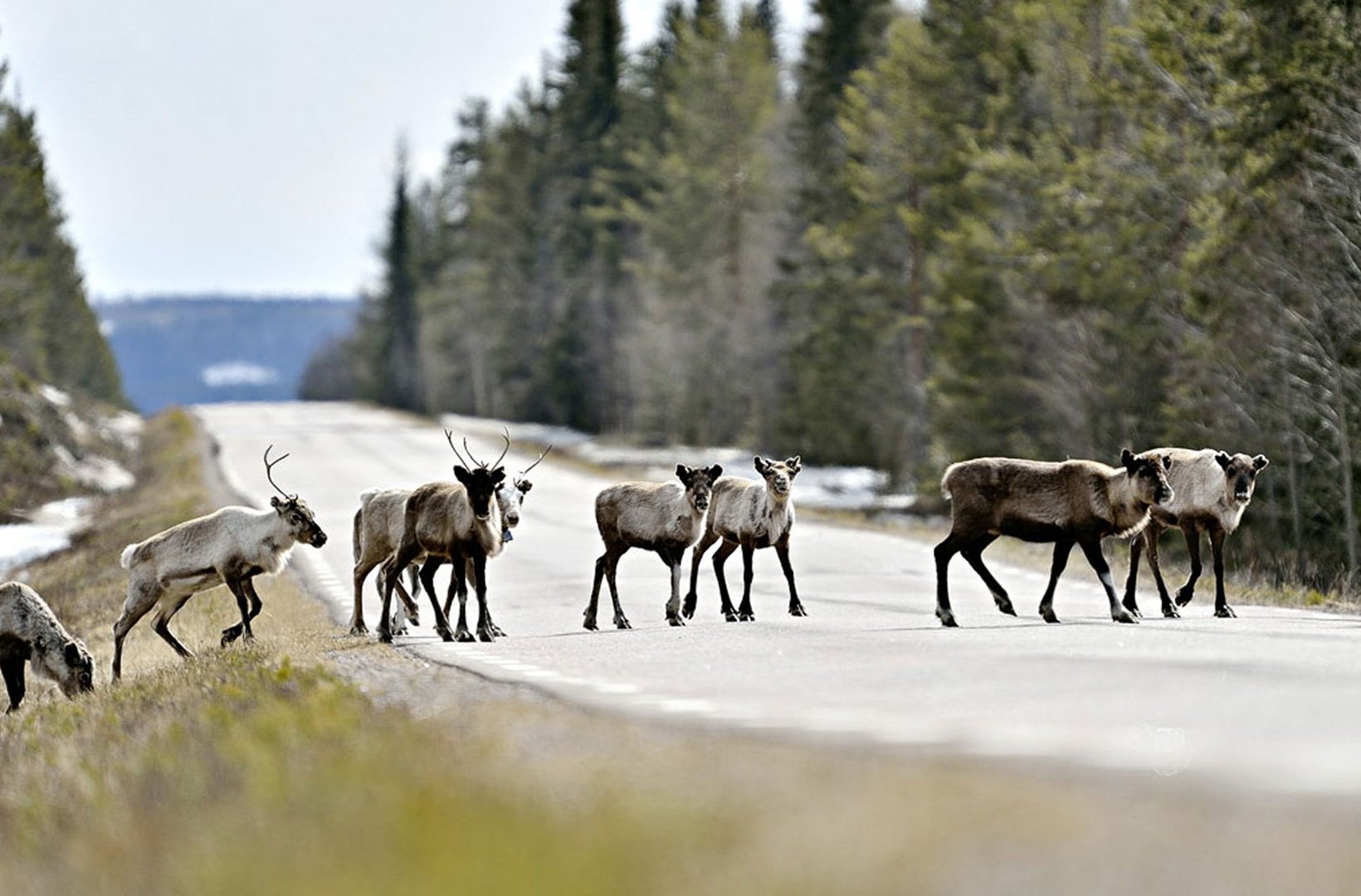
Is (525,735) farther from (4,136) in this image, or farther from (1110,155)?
(4,136)

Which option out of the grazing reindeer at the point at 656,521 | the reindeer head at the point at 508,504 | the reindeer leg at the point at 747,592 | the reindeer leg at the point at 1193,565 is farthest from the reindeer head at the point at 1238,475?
the reindeer head at the point at 508,504

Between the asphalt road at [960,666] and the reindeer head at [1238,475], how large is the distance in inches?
42.4

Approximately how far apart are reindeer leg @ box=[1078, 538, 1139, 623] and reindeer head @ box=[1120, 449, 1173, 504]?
576 mm

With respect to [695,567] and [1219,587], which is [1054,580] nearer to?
[1219,587]

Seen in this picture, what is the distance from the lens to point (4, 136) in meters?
Result: 60.2

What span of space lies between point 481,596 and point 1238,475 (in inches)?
278

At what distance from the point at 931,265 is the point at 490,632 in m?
33.4

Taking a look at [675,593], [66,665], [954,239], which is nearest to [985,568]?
[675,593]

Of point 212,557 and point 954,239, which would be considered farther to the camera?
point 954,239

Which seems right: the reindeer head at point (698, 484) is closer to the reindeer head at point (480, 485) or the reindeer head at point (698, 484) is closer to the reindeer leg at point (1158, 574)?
the reindeer head at point (480, 485)

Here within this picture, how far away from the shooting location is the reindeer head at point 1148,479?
14680 millimetres

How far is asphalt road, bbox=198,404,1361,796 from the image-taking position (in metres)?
7.78

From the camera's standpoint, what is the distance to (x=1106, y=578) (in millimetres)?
14617

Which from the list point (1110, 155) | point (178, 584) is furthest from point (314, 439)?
point (178, 584)
